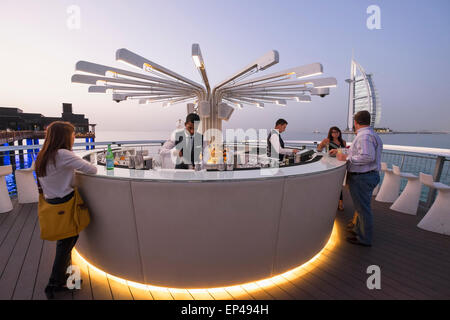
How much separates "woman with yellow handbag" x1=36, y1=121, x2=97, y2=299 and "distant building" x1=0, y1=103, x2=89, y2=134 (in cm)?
2887

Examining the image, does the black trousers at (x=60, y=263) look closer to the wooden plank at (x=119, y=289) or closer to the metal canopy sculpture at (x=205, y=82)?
the wooden plank at (x=119, y=289)

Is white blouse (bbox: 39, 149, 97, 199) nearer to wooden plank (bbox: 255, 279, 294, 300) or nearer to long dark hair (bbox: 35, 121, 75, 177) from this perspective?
long dark hair (bbox: 35, 121, 75, 177)

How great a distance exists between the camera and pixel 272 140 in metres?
3.69

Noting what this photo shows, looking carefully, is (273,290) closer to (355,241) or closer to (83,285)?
(355,241)

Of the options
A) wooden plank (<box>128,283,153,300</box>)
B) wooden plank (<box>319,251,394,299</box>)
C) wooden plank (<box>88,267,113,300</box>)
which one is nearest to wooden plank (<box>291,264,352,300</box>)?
wooden plank (<box>319,251,394,299</box>)

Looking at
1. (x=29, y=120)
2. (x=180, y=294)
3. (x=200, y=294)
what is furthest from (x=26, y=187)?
(x=29, y=120)

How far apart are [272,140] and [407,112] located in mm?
53499

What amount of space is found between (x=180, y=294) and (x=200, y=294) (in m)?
0.18

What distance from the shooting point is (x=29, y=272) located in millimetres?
2020

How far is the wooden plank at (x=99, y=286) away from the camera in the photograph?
1710 mm

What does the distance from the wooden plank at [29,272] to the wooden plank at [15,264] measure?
0.11 feet

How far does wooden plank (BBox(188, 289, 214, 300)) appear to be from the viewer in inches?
67.2

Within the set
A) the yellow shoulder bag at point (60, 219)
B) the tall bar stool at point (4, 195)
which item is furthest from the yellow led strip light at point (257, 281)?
the tall bar stool at point (4, 195)

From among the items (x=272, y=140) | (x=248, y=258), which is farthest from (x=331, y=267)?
(x=272, y=140)
